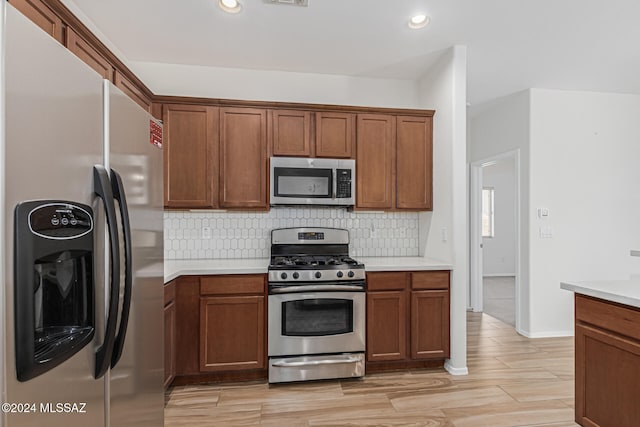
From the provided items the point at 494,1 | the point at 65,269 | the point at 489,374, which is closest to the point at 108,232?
the point at 65,269

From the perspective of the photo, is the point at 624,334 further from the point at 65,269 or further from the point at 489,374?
the point at 65,269

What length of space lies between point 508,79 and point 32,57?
406 centimetres

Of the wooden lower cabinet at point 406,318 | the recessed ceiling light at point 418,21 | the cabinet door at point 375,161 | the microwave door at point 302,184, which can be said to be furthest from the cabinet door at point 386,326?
the recessed ceiling light at point 418,21

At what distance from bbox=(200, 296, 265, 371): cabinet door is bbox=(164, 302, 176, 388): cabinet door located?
0.66ft

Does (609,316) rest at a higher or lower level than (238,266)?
lower

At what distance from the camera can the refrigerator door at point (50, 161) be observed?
29.2 inches

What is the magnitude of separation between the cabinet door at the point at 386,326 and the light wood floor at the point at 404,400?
0.20m

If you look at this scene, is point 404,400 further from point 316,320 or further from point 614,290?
point 614,290

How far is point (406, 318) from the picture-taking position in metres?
2.91

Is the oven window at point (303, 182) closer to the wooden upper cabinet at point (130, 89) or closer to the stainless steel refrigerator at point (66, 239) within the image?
the wooden upper cabinet at point (130, 89)

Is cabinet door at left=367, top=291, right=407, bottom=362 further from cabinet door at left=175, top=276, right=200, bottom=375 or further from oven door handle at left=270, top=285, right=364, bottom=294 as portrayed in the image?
cabinet door at left=175, top=276, right=200, bottom=375

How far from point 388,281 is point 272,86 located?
7.32ft

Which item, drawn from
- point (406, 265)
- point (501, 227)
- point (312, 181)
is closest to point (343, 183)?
point (312, 181)

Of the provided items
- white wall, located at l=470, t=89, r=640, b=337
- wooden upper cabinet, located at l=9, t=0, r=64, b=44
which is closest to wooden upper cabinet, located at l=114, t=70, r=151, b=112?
wooden upper cabinet, located at l=9, t=0, r=64, b=44
